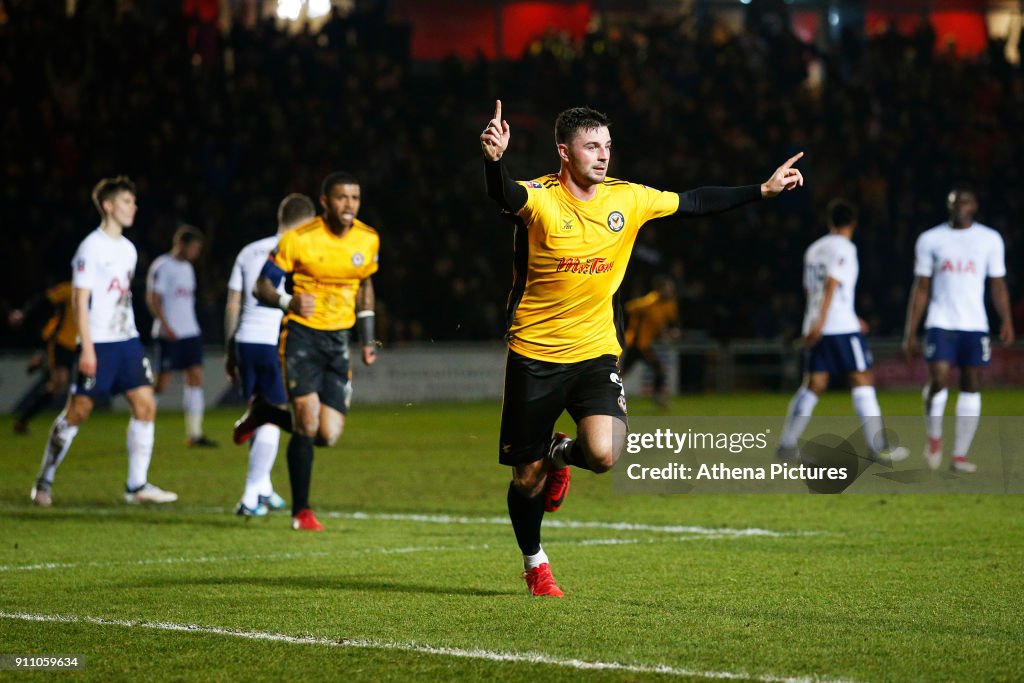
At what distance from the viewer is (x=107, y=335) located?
424 inches

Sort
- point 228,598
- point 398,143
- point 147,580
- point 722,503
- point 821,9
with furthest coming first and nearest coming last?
1. point 821,9
2. point 398,143
3. point 722,503
4. point 147,580
5. point 228,598

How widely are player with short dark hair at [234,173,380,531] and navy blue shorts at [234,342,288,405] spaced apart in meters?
1.30

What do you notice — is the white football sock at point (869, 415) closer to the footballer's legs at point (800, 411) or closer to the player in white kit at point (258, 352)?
the footballer's legs at point (800, 411)

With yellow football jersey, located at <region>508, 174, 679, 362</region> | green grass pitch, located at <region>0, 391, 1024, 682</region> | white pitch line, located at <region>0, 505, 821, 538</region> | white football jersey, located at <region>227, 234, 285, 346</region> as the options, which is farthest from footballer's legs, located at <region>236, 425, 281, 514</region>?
yellow football jersey, located at <region>508, 174, 679, 362</region>

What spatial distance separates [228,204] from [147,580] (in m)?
17.3

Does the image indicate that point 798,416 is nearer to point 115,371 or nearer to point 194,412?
point 115,371

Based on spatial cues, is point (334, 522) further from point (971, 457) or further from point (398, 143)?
point (398, 143)

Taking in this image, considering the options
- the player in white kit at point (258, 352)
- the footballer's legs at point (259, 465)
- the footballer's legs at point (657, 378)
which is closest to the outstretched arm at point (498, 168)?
the player in white kit at point (258, 352)

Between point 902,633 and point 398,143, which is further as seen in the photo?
point 398,143

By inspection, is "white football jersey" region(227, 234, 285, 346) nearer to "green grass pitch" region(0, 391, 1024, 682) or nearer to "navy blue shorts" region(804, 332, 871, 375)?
"green grass pitch" region(0, 391, 1024, 682)

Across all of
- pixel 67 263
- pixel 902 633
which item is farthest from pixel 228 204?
pixel 902 633

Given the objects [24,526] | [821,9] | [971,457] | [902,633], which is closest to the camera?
[902,633]

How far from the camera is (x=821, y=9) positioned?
3281 cm

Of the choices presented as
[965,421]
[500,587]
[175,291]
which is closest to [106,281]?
[500,587]
